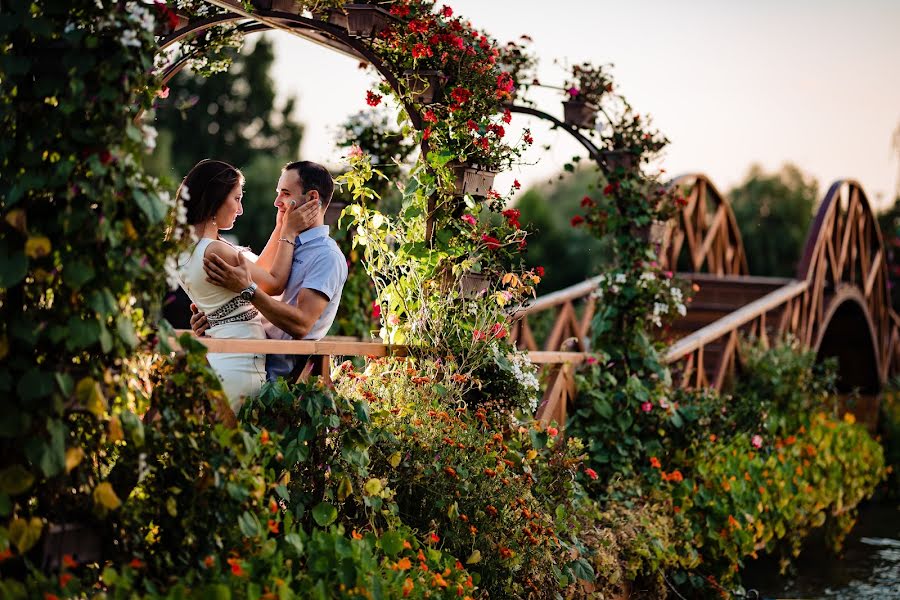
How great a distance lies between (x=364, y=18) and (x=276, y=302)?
1.67 metres

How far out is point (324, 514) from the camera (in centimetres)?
381

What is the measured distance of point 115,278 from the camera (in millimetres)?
2980

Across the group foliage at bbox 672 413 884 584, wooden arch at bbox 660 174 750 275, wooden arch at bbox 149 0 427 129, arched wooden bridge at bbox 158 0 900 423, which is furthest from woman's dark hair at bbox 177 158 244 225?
wooden arch at bbox 660 174 750 275

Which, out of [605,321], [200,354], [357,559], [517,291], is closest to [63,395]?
[200,354]

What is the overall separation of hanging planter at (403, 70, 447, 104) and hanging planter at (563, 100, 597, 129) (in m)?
1.56

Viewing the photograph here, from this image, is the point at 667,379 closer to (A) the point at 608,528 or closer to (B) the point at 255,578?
(A) the point at 608,528

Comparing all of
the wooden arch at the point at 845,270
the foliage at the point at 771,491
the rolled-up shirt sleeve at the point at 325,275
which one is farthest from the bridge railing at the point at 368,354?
the wooden arch at the point at 845,270

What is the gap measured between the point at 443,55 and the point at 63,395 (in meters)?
2.80

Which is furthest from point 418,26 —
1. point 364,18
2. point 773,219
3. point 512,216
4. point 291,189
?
point 773,219

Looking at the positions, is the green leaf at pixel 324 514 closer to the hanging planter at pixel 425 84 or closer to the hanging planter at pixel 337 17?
the hanging planter at pixel 425 84

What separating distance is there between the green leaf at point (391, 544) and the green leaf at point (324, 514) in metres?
0.20

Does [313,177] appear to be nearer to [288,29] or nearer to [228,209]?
[228,209]

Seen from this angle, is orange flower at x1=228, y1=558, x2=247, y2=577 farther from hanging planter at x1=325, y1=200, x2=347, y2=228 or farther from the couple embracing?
hanging planter at x1=325, y1=200, x2=347, y2=228

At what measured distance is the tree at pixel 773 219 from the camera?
81.8 feet
